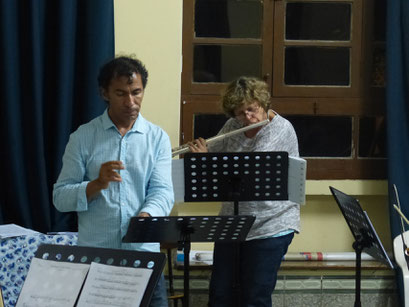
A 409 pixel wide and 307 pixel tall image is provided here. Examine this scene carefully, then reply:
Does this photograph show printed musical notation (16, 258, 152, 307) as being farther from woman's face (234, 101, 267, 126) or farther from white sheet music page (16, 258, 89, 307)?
woman's face (234, 101, 267, 126)

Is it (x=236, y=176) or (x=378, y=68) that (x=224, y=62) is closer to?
(x=378, y=68)

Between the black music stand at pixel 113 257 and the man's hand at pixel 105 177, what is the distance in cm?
38

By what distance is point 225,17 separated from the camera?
3.72m

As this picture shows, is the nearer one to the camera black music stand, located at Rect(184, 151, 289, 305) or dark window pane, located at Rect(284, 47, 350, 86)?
black music stand, located at Rect(184, 151, 289, 305)

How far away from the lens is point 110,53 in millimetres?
3523

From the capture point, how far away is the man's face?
238 cm

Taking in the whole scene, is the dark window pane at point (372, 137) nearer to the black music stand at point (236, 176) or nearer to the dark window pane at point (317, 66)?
the dark window pane at point (317, 66)

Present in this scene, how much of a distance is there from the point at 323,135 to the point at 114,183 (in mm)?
1751

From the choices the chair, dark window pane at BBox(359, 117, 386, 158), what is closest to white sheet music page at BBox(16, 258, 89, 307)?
the chair

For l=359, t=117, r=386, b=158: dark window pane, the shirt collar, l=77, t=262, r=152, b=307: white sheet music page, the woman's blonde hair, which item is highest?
the woman's blonde hair

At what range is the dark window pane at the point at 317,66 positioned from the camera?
377 cm

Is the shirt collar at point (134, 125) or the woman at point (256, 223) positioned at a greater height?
the shirt collar at point (134, 125)

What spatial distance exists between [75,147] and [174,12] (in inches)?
57.1

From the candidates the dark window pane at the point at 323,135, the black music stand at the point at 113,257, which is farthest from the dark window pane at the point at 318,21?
the black music stand at the point at 113,257
